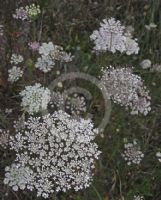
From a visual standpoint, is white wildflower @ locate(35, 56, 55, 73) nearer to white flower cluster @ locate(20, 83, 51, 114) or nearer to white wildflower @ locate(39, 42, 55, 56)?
white wildflower @ locate(39, 42, 55, 56)

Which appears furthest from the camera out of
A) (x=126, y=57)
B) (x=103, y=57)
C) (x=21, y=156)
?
(x=126, y=57)

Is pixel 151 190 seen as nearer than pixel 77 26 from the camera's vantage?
Yes

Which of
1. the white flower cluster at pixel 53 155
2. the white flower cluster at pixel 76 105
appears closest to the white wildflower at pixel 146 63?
the white flower cluster at pixel 76 105

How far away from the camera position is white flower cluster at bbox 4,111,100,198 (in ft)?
5.50

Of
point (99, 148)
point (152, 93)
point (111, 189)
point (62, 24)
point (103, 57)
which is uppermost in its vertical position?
point (62, 24)

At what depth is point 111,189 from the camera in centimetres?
189

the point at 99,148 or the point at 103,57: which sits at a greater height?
the point at 103,57

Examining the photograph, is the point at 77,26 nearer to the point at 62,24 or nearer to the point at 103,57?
the point at 62,24

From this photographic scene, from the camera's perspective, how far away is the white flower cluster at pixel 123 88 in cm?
181

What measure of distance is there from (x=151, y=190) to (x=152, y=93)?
1.22 feet

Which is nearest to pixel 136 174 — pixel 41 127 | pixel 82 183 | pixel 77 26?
pixel 82 183

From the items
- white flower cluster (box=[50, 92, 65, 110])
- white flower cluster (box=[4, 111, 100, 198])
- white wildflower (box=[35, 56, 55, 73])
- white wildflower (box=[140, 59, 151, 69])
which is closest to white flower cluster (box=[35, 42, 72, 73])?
white wildflower (box=[35, 56, 55, 73])

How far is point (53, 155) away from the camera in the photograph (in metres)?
1.69

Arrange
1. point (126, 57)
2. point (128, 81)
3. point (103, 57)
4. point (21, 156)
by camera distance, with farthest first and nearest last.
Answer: point (126, 57)
point (103, 57)
point (128, 81)
point (21, 156)
